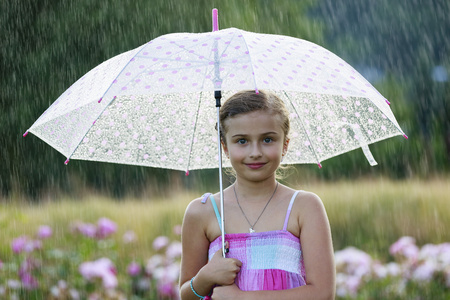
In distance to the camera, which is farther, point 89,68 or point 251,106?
point 89,68

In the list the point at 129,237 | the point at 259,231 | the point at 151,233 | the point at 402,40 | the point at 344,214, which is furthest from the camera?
the point at 402,40

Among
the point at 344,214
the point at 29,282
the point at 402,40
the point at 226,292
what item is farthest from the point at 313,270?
the point at 402,40

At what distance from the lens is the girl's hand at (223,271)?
87.7 inches

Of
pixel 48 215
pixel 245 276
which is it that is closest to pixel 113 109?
pixel 245 276

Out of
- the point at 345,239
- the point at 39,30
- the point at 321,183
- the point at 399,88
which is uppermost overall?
the point at 39,30

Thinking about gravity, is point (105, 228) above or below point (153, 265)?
above

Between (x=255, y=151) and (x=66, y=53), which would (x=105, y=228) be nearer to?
(x=255, y=151)

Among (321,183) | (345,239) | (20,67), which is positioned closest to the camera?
(345,239)

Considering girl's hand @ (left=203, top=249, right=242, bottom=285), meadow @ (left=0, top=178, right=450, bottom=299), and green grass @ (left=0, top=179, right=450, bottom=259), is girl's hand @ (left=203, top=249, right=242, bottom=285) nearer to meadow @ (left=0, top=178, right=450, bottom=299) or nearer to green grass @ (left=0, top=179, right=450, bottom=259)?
meadow @ (left=0, top=178, right=450, bottom=299)

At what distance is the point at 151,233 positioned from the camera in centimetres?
659

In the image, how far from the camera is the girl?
222 centimetres

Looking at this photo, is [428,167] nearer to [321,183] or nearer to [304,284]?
[321,183]

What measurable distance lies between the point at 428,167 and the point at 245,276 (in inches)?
273

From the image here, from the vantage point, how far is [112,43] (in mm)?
9164
